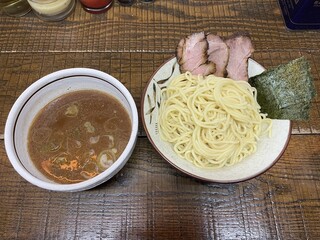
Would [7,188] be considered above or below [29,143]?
below

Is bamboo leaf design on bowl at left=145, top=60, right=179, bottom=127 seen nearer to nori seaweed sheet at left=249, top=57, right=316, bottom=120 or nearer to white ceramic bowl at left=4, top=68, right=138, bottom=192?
white ceramic bowl at left=4, top=68, right=138, bottom=192

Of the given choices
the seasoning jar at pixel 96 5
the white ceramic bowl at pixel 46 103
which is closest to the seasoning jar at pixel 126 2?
the seasoning jar at pixel 96 5

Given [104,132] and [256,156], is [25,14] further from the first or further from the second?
[256,156]

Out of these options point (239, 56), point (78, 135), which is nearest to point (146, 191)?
point (78, 135)

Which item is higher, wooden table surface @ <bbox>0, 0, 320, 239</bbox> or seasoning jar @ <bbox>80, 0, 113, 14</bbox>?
seasoning jar @ <bbox>80, 0, 113, 14</bbox>

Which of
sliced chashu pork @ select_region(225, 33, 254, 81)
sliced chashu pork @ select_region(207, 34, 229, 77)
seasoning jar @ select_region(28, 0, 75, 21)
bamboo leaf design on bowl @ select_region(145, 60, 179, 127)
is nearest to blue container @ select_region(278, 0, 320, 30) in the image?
sliced chashu pork @ select_region(225, 33, 254, 81)

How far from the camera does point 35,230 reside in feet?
4.15

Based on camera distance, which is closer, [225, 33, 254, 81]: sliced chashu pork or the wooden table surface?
the wooden table surface

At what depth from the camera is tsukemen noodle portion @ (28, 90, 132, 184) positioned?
1160 millimetres

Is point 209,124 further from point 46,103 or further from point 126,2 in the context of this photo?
point 126,2

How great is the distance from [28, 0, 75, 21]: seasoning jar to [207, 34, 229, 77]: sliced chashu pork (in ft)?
2.88

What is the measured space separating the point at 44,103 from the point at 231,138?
0.84 meters

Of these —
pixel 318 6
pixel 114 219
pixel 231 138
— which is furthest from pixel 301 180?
pixel 318 6

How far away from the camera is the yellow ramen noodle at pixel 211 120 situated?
1363 mm
